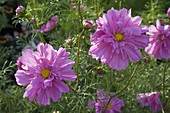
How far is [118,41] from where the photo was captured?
116cm

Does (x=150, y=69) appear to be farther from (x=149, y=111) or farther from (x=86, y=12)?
(x=86, y=12)

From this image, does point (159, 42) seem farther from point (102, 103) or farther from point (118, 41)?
point (102, 103)

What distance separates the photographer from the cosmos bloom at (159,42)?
1264 mm

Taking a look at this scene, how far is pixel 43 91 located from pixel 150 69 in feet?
2.15

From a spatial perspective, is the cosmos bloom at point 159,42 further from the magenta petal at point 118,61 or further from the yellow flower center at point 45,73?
the yellow flower center at point 45,73

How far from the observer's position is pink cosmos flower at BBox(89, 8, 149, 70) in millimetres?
1139

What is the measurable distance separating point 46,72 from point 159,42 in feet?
1.21

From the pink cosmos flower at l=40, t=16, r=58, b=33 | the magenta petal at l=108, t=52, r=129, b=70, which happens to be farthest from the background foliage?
the magenta petal at l=108, t=52, r=129, b=70

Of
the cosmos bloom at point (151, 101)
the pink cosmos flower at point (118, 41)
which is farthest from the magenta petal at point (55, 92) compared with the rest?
the cosmos bloom at point (151, 101)

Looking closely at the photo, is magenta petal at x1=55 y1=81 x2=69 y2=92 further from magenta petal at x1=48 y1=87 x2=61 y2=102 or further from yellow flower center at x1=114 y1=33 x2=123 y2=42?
yellow flower center at x1=114 y1=33 x2=123 y2=42

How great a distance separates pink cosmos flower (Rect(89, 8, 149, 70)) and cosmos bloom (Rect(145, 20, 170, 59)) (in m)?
0.13

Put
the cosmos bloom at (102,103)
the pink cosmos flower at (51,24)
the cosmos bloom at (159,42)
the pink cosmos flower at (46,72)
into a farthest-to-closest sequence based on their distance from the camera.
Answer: the pink cosmos flower at (51,24) → the cosmos bloom at (102,103) → the cosmos bloom at (159,42) → the pink cosmos flower at (46,72)

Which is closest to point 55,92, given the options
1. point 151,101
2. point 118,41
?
point 118,41

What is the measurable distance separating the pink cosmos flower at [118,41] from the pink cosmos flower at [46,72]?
0.30ft
